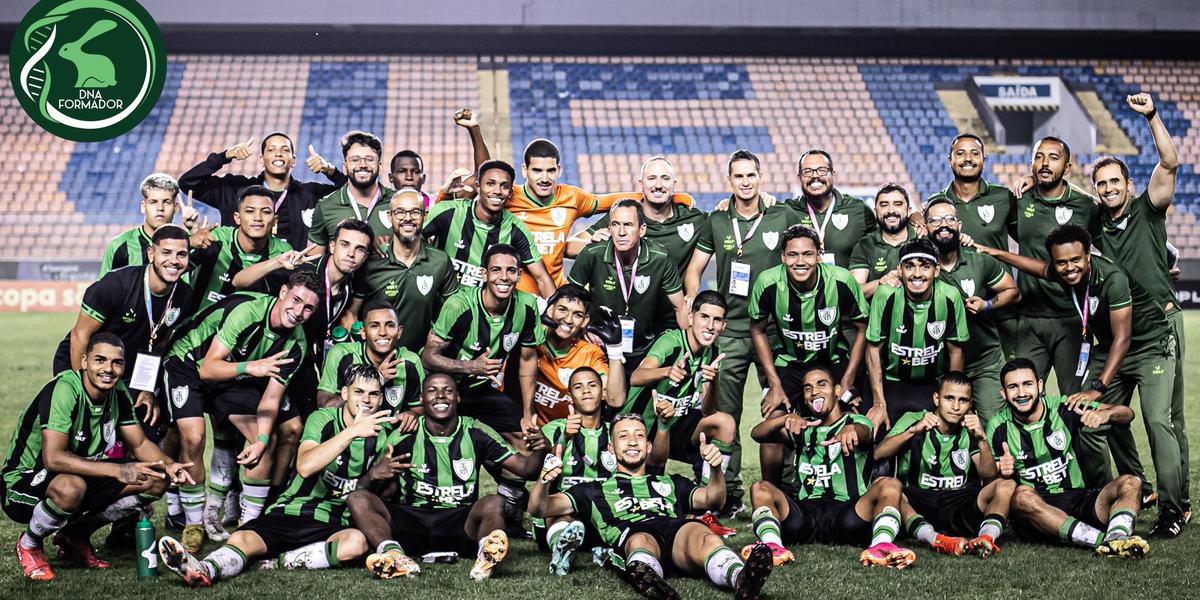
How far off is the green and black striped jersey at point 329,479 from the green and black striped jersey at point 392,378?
21 centimetres

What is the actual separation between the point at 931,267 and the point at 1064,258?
574mm

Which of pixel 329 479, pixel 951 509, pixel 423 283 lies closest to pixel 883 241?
pixel 951 509

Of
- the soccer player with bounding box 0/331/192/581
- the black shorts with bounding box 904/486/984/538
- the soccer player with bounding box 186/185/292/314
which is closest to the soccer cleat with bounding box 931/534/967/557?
the black shorts with bounding box 904/486/984/538

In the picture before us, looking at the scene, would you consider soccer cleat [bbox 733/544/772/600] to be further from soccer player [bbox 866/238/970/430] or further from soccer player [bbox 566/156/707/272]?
soccer player [bbox 566/156/707/272]

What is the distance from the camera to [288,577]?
416 centimetres

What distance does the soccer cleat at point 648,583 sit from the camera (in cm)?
383

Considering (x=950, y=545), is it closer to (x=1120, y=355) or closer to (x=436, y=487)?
(x=1120, y=355)

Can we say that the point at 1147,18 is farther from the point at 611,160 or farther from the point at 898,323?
the point at 898,323

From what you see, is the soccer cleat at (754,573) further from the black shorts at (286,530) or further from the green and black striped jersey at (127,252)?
the green and black striped jersey at (127,252)

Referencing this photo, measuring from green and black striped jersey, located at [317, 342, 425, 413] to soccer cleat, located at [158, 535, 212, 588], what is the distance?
106cm

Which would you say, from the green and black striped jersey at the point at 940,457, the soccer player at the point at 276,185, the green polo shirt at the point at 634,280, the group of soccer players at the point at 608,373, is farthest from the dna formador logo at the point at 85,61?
the green and black striped jersey at the point at 940,457

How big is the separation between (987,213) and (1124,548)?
6.10 feet

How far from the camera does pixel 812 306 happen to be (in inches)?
205

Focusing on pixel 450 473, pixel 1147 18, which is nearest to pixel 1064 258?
pixel 450 473
